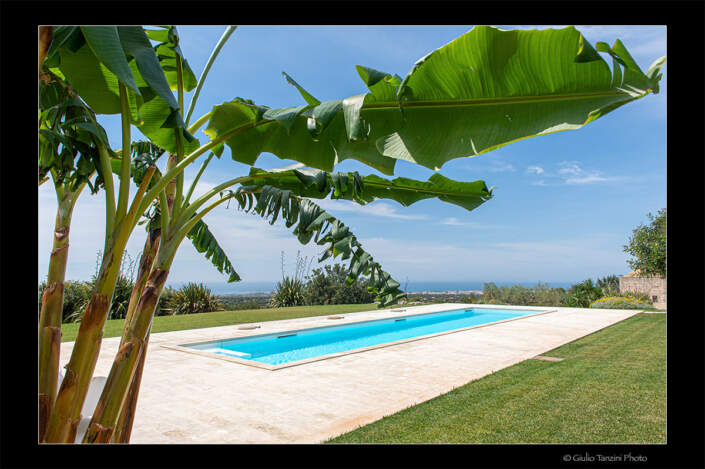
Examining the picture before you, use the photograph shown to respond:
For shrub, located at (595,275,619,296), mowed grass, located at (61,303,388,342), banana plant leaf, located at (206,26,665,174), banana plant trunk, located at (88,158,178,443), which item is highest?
banana plant leaf, located at (206,26,665,174)

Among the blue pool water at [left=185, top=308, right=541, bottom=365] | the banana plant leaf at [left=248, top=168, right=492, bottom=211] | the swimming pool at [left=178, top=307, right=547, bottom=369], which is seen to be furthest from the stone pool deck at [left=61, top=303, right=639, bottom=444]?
the banana plant leaf at [left=248, top=168, right=492, bottom=211]

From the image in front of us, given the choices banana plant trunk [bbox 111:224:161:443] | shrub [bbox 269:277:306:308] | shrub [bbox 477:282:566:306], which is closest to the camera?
banana plant trunk [bbox 111:224:161:443]

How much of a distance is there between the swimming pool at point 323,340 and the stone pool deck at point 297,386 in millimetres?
410

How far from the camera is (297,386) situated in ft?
15.2

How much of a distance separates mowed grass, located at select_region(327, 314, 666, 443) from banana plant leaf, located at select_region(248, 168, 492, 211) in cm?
188

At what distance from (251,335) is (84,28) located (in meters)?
7.77

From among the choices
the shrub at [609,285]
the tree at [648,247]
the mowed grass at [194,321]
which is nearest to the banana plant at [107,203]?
the mowed grass at [194,321]

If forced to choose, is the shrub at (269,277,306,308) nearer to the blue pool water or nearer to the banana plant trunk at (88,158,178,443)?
the blue pool water

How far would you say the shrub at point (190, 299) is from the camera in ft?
41.1

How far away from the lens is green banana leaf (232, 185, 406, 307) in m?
Answer: 2.03

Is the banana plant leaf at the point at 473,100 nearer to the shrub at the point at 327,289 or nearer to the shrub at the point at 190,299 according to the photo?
the shrub at the point at 190,299

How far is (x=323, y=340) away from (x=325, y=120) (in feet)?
26.8
